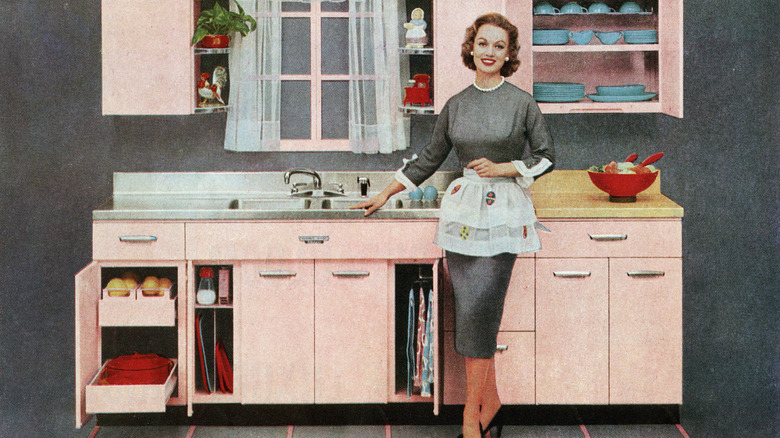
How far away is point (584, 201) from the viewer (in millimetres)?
3912

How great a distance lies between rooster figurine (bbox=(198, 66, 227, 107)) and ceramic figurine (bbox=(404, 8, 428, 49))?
875mm

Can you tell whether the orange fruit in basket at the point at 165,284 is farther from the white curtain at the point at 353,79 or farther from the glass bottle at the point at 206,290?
the white curtain at the point at 353,79

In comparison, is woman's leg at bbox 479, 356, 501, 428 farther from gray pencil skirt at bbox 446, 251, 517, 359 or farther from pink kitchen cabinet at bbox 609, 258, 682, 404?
pink kitchen cabinet at bbox 609, 258, 682, 404

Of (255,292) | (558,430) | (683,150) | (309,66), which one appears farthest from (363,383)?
(683,150)

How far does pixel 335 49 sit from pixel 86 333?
5.62 feet

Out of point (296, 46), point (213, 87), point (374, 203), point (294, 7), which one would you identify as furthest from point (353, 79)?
point (374, 203)

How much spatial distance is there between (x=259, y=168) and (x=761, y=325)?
2.34 meters

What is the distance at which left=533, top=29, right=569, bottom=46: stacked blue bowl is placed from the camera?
3967 mm

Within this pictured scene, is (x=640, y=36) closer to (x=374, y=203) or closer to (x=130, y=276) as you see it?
(x=374, y=203)

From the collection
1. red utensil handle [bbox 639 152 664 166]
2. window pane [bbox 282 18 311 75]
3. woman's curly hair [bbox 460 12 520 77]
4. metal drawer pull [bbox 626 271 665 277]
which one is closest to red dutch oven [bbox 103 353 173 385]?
window pane [bbox 282 18 311 75]

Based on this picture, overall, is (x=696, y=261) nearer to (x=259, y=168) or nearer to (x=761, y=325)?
(x=761, y=325)

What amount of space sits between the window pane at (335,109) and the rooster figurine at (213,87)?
477 millimetres

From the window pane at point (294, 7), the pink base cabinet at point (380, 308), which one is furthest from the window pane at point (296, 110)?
the pink base cabinet at point (380, 308)

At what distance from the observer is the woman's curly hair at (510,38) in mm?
3395
